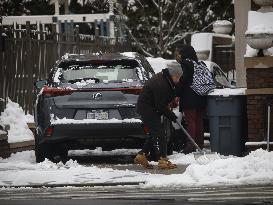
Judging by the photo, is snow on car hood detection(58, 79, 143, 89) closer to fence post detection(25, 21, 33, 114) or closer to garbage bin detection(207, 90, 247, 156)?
garbage bin detection(207, 90, 247, 156)

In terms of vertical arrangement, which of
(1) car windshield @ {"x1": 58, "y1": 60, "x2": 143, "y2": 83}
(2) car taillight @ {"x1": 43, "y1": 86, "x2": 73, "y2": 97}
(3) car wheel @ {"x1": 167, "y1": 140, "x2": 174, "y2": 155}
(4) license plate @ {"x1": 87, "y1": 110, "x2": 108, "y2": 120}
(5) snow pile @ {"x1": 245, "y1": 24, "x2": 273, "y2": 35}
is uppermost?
(5) snow pile @ {"x1": 245, "y1": 24, "x2": 273, "y2": 35}

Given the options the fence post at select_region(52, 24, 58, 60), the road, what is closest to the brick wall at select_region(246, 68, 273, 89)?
the road

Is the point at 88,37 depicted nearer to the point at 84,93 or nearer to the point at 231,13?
the point at 84,93

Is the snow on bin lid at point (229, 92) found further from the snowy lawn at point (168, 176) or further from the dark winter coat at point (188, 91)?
the snowy lawn at point (168, 176)

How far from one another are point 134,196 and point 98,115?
3.75 m

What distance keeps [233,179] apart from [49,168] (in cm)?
326

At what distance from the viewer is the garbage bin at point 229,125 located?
52.4 feet

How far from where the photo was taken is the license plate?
48.7 ft

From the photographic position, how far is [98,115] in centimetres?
1484

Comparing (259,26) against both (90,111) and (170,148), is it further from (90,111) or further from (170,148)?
(90,111)

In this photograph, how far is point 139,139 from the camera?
14969 mm

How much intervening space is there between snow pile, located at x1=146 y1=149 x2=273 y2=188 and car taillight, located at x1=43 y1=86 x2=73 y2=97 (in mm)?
2736

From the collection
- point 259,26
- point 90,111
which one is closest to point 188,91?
point 259,26

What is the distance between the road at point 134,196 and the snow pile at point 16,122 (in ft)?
18.2
